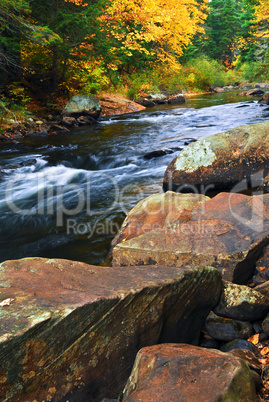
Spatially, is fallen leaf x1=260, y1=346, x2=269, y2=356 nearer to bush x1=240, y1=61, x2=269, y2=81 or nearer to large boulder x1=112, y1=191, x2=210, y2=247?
large boulder x1=112, y1=191, x2=210, y2=247

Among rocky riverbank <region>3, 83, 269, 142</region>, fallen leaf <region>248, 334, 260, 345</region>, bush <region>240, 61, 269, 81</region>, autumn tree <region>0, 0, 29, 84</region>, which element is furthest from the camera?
bush <region>240, 61, 269, 81</region>

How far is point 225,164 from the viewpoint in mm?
5539

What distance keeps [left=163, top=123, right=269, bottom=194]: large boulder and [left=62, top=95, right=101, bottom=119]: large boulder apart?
→ 10458 mm

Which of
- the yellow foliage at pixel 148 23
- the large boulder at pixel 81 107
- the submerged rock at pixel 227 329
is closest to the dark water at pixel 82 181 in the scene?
the large boulder at pixel 81 107

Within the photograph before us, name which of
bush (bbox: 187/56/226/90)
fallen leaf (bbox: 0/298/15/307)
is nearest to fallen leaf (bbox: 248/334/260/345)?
fallen leaf (bbox: 0/298/15/307)

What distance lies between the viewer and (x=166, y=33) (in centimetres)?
2577

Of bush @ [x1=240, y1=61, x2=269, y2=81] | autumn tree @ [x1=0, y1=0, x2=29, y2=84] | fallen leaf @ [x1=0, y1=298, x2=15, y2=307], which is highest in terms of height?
bush @ [x1=240, y1=61, x2=269, y2=81]

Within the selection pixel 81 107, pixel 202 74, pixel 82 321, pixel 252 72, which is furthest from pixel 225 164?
pixel 252 72

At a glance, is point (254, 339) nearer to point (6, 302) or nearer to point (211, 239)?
point (211, 239)

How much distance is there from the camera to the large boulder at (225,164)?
5461 millimetres

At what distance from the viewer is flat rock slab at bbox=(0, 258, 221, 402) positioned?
150 cm

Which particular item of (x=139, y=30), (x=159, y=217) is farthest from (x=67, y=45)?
(x=159, y=217)

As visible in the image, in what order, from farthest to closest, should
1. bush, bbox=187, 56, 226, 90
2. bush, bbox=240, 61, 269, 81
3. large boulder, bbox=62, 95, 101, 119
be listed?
bush, bbox=240, 61, 269, 81, bush, bbox=187, 56, 226, 90, large boulder, bbox=62, 95, 101, 119

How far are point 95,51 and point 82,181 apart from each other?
10422 mm
